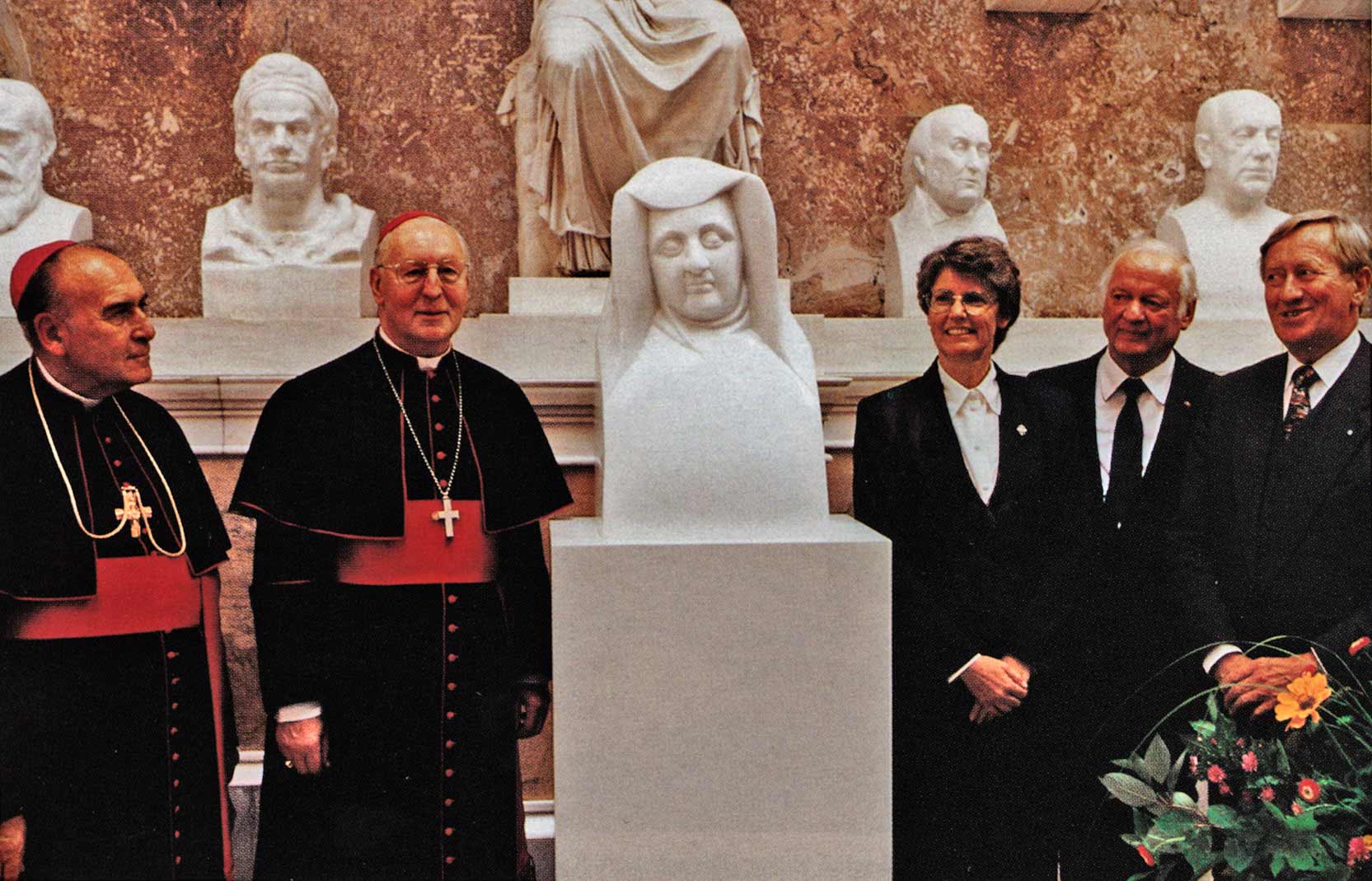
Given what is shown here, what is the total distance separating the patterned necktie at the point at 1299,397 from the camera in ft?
10.9

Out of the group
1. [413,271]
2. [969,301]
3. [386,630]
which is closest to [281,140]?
[413,271]

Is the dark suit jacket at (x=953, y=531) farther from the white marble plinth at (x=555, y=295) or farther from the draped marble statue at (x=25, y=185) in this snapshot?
the draped marble statue at (x=25, y=185)

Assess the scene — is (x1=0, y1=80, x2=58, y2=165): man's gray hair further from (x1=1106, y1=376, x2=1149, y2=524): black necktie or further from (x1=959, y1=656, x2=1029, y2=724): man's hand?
(x1=1106, y1=376, x2=1149, y2=524): black necktie

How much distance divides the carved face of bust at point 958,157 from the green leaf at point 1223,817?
185 centimetres

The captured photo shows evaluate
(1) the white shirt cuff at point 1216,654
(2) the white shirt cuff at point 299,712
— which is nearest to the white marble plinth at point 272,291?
(2) the white shirt cuff at point 299,712

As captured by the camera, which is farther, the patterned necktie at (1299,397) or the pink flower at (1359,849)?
the patterned necktie at (1299,397)

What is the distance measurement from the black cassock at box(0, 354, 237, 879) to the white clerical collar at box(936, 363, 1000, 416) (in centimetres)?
180

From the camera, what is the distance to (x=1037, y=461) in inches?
127

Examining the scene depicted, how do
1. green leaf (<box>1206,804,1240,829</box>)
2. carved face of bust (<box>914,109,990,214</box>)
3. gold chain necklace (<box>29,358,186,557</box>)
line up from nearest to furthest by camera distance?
gold chain necklace (<box>29,358,186,557</box>) < green leaf (<box>1206,804,1240,829</box>) < carved face of bust (<box>914,109,990,214</box>)

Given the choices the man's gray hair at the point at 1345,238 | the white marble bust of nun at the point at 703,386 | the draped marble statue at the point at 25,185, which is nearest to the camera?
the white marble bust of nun at the point at 703,386

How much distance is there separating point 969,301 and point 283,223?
1.96m

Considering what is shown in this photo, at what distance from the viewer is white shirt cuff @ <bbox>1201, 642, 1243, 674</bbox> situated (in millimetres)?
3309

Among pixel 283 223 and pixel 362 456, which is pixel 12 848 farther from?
pixel 283 223

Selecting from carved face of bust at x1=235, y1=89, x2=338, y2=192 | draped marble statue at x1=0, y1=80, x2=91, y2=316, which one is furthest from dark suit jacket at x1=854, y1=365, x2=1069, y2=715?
draped marble statue at x1=0, y1=80, x2=91, y2=316
